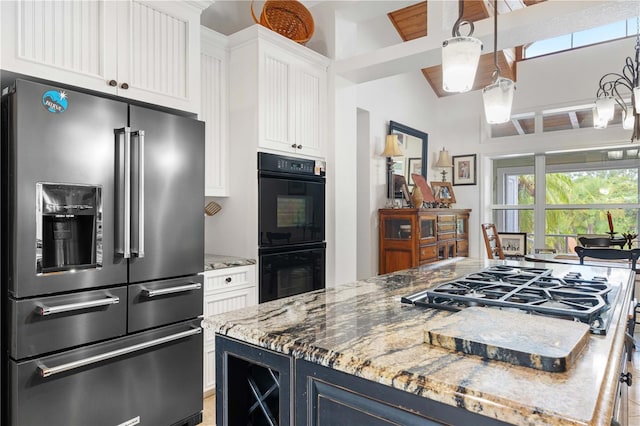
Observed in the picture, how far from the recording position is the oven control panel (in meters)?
2.75

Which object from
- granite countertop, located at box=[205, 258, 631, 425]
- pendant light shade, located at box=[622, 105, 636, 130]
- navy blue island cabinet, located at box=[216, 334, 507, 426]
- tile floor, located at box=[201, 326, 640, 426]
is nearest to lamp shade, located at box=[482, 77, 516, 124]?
granite countertop, located at box=[205, 258, 631, 425]

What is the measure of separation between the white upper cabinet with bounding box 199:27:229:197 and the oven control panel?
0.34 meters

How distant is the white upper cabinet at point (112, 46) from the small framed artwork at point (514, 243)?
4.90 m

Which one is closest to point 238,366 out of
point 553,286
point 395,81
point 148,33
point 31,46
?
point 553,286

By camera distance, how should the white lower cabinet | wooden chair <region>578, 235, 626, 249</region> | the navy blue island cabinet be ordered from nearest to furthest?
the navy blue island cabinet → the white lower cabinet → wooden chair <region>578, 235, 626, 249</region>

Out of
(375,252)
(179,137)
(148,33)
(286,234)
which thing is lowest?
(375,252)

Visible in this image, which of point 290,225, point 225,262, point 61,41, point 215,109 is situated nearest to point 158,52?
point 61,41

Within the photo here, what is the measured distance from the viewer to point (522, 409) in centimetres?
63

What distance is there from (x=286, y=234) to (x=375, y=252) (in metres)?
2.04

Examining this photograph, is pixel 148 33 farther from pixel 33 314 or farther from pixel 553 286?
pixel 553 286

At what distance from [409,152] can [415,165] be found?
0.23 m

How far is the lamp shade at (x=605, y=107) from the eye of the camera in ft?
9.08

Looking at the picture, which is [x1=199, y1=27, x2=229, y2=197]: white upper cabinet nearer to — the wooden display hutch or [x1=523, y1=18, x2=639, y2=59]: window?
the wooden display hutch

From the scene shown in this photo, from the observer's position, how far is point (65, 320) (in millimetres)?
1677
